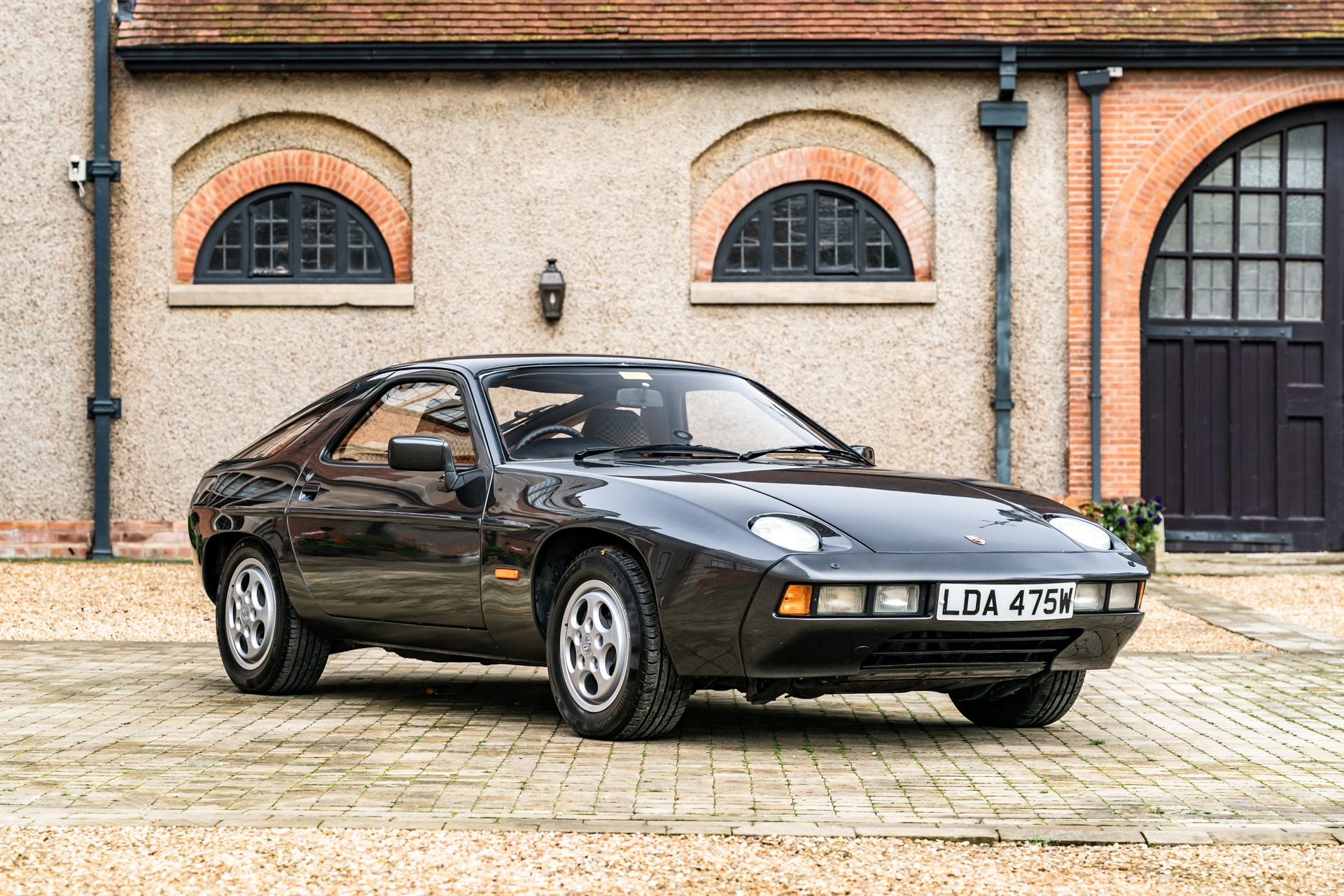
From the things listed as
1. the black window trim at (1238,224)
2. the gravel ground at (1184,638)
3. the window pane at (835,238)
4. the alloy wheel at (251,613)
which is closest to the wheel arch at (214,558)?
the alloy wheel at (251,613)

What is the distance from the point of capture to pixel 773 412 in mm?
7211

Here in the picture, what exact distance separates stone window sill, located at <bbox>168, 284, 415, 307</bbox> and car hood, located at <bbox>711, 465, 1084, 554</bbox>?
9618mm

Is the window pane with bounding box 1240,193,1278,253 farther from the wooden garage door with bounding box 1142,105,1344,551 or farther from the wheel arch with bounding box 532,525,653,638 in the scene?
the wheel arch with bounding box 532,525,653,638

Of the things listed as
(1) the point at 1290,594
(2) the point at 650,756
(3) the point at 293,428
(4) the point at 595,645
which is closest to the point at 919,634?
(2) the point at 650,756

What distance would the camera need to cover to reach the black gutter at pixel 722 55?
15133 millimetres

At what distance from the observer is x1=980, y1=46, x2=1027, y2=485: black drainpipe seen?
50.4ft

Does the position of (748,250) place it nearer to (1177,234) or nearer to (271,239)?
(1177,234)

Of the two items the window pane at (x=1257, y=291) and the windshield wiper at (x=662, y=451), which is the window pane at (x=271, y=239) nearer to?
the window pane at (x=1257, y=291)

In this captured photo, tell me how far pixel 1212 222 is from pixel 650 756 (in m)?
11.9

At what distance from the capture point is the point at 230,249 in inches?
621

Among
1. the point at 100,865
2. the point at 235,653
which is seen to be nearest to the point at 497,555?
the point at 235,653

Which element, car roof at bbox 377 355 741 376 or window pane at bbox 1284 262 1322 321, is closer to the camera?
car roof at bbox 377 355 741 376

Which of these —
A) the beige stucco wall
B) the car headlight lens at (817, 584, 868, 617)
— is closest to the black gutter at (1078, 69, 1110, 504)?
the beige stucco wall

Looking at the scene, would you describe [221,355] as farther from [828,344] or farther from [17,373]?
[828,344]
